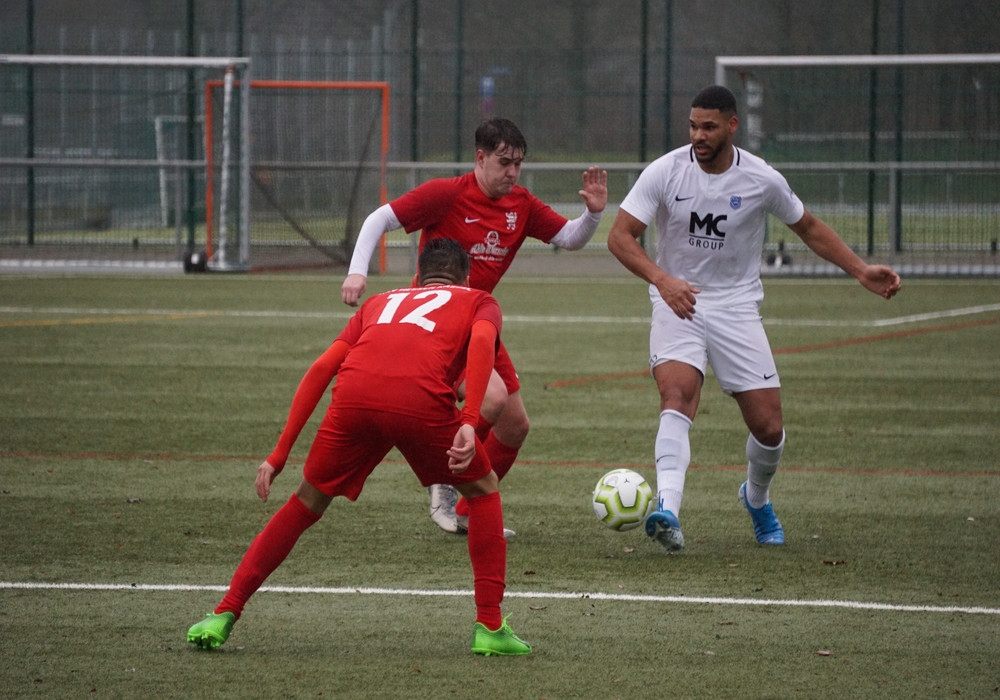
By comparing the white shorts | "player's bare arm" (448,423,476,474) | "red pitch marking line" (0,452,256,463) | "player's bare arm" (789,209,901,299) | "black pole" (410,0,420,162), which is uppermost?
"black pole" (410,0,420,162)

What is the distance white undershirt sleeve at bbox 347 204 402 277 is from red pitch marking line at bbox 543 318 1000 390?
471 centimetres

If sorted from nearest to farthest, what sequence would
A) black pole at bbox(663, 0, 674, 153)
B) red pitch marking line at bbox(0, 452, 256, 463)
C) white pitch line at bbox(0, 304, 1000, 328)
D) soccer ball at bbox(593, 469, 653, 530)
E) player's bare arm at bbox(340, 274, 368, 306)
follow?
player's bare arm at bbox(340, 274, 368, 306), soccer ball at bbox(593, 469, 653, 530), red pitch marking line at bbox(0, 452, 256, 463), white pitch line at bbox(0, 304, 1000, 328), black pole at bbox(663, 0, 674, 153)

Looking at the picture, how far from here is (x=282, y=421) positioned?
30.5 feet

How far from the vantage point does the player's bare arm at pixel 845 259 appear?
20.2 ft

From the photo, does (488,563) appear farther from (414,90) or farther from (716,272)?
(414,90)

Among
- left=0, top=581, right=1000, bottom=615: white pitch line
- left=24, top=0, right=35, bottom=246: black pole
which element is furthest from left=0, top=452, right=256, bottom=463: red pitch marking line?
left=24, top=0, right=35, bottom=246: black pole

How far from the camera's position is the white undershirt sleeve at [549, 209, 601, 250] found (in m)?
6.62

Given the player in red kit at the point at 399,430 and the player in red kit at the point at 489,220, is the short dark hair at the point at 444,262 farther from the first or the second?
the player in red kit at the point at 489,220

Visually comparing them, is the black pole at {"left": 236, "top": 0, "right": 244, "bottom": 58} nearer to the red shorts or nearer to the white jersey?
the white jersey

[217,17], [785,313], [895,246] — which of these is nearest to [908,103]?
[895,246]

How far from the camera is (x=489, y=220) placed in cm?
639

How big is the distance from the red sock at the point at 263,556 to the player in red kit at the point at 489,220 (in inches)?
66.7

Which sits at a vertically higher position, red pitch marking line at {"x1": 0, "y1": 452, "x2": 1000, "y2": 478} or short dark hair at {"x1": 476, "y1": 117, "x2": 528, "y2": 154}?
short dark hair at {"x1": 476, "y1": 117, "x2": 528, "y2": 154}

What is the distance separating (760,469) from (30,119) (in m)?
22.2
